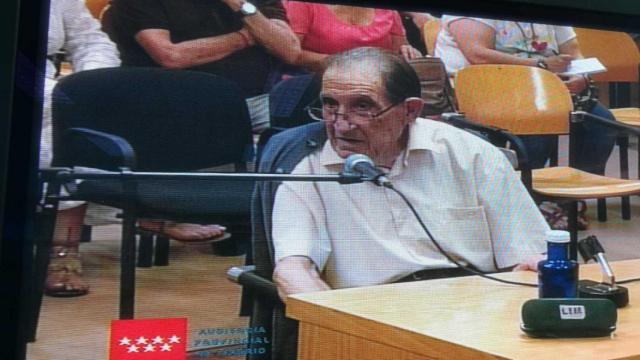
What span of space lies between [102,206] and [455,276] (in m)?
0.66

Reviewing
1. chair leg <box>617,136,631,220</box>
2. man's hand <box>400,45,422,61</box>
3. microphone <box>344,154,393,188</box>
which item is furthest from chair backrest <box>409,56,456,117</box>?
chair leg <box>617,136,631,220</box>

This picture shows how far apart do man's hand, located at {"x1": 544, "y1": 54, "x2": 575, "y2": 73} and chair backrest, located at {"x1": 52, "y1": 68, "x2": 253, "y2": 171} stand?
2.23 feet

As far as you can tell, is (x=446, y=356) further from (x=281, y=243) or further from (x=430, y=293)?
(x=281, y=243)

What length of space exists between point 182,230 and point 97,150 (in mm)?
188

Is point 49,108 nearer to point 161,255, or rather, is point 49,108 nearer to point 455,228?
point 161,255

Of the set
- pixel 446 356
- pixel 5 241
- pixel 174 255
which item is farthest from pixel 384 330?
pixel 5 241

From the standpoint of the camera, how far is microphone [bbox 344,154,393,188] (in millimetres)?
1589

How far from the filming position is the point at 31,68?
4.54 ft

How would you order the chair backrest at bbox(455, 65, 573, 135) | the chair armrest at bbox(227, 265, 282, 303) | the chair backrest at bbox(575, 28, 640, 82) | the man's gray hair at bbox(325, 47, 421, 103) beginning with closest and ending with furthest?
1. the chair armrest at bbox(227, 265, 282, 303)
2. the man's gray hair at bbox(325, 47, 421, 103)
3. the chair backrest at bbox(455, 65, 573, 135)
4. the chair backrest at bbox(575, 28, 640, 82)

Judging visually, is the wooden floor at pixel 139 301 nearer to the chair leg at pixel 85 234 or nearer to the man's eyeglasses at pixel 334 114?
the chair leg at pixel 85 234

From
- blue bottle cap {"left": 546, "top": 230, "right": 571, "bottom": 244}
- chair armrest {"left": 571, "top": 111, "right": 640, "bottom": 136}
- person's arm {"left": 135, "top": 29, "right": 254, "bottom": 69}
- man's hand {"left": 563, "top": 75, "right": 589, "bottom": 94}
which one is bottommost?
blue bottle cap {"left": 546, "top": 230, "right": 571, "bottom": 244}

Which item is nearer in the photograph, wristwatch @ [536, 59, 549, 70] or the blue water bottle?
the blue water bottle

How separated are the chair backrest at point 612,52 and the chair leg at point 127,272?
3.26 ft

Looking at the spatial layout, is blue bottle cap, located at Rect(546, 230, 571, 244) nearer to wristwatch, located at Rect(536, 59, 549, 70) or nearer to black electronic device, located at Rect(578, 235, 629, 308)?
black electronic device, located at Rect(578, 235, 629, 308)
